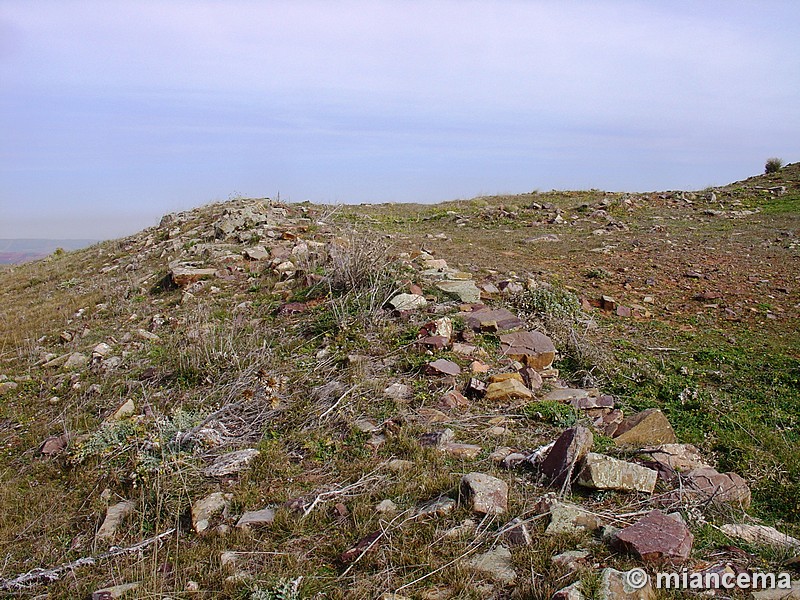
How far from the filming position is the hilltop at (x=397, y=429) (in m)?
2.46

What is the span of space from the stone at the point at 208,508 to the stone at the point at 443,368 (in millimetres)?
1696

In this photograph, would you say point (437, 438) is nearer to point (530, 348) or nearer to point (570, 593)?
point (570, 593)

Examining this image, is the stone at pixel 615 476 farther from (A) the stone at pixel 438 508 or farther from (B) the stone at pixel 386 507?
(B) the stone at pixel 386 507

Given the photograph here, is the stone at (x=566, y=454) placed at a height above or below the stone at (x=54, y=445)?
above

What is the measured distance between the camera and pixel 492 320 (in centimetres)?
505

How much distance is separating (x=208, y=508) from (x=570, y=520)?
1.80 metres

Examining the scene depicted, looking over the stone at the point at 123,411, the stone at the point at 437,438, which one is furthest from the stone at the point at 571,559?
the stone at the point at 123,411

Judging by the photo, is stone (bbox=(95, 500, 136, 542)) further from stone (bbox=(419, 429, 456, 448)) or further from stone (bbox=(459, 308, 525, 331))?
stone (bbox=(459, 308, 525, 331))

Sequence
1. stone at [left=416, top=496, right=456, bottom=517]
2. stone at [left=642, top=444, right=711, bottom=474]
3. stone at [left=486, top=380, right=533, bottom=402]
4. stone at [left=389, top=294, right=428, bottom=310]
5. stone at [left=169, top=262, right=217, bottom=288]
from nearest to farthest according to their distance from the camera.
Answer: stone at [left=416, top=496, right=456, bottom=517] < stone at [left=642, top=444, right=711, bottom=474] < stone at [left=486, top=380, right=533, bottom=402] < stone at [left=389, top=294, right=428, bottom=310] < stone at [left=169, top=262, right=217, bottom=288]

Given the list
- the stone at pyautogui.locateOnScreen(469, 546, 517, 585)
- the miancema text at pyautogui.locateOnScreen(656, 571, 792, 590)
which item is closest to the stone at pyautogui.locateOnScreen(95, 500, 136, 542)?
the stone at pyautogui.locateOnScreen(469, 546, 517, 585)

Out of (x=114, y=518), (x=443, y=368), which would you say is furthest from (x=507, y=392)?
(x=114, y=518)

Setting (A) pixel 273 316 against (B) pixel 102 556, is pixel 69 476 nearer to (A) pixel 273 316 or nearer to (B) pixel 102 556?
(B) pixel 102 556

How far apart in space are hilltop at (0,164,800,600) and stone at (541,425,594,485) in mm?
17

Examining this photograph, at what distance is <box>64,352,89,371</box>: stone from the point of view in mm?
5313
